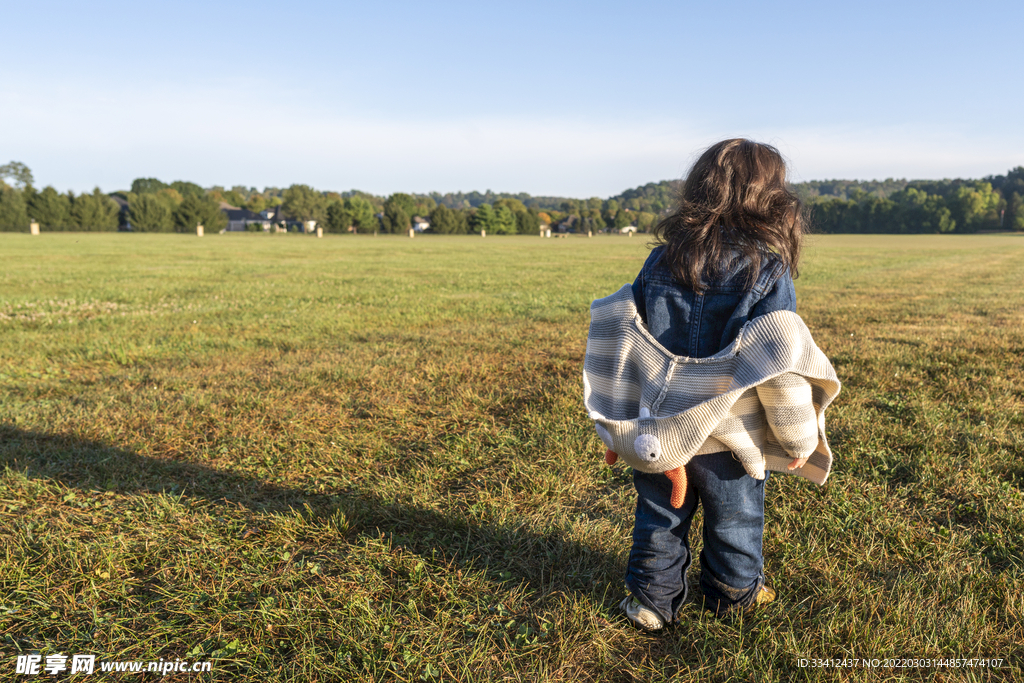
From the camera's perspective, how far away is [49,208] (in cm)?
6569

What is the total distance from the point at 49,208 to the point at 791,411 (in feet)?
276

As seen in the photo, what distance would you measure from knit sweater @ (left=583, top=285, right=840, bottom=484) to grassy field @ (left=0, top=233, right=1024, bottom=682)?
0.74 meters

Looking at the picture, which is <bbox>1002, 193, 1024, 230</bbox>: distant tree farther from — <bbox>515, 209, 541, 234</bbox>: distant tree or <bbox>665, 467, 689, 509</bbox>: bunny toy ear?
<bbox>665, 467, 689, 509</bbox>: bunny toy ear

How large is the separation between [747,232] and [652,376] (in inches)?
24.4

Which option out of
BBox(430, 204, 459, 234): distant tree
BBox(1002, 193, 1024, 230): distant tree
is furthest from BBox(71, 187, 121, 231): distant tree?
BBox(1002, 193, 1024, 230): distant tree

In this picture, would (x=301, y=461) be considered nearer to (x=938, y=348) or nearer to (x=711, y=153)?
(x=711, y=153)

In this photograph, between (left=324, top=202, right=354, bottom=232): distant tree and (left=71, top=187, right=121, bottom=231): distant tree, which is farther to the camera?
(left=324, top=202, right=354, bottom=232): distant tree

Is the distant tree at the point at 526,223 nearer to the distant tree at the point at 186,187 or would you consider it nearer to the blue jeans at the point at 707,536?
the distant tree at the point at 186,187

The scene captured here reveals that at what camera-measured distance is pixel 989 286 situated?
50.7ft

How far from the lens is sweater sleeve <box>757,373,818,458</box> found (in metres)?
2.00

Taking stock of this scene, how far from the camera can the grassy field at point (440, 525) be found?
88.7 inches

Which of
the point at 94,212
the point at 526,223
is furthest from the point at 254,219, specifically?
the point at 526,223

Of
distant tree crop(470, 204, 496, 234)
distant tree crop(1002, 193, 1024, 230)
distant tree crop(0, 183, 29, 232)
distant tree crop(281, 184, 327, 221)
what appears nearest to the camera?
distant tree crop(0, 183, 29, 232)

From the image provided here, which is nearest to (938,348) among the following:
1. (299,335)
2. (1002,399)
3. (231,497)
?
(1002,399)
